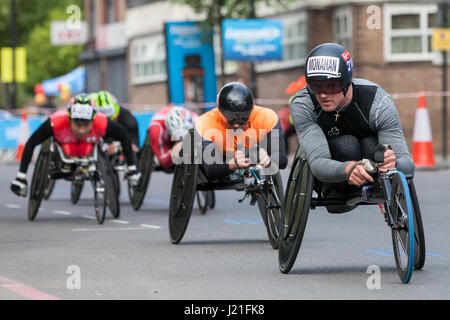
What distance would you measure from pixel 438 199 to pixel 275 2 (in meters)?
20.4

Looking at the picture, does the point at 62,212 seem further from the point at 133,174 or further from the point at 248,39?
the point at 248,39

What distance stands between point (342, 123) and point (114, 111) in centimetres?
921

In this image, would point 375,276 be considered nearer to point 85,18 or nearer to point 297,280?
point 297,280

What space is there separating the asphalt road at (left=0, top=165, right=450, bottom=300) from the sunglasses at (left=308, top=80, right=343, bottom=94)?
1.29m

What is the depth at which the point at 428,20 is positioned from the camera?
1342 inches

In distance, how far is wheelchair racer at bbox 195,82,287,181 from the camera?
11.5 metres

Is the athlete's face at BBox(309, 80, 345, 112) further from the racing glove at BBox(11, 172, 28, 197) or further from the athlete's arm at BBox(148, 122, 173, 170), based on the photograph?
the athlete's arm at BBox(148, 122, 173, 170)

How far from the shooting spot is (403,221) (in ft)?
27.4

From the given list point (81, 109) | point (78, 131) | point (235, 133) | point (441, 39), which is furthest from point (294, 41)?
point (235, 133)

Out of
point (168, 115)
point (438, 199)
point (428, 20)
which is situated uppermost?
point (428, 20)

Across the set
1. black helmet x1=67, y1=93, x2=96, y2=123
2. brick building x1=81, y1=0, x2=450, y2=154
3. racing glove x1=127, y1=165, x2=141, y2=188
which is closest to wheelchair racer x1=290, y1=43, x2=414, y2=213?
black helmet x1=67, y1=93, x2=96, y2=123

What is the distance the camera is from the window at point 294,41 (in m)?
37.0

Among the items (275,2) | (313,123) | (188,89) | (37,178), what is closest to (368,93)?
(313,123)

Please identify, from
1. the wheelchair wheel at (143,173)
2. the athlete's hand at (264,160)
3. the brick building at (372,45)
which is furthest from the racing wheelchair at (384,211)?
the brick building at (372,45)
